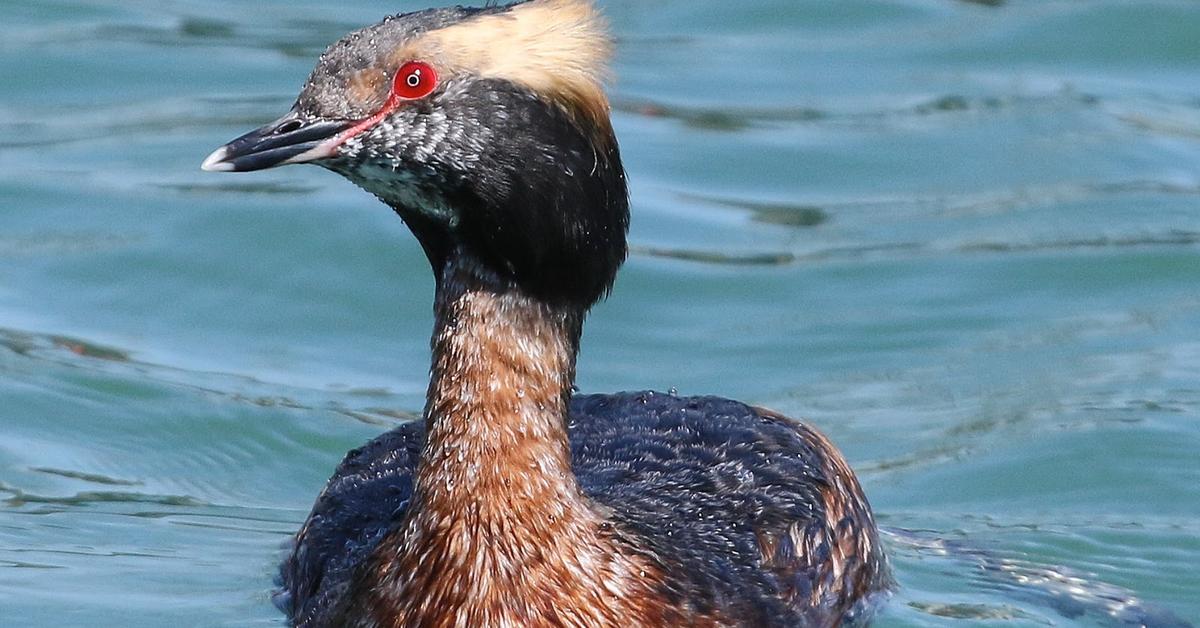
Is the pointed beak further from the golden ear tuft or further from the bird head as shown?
the golden ear tuft

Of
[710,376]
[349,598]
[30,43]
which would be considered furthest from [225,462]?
[30,43]

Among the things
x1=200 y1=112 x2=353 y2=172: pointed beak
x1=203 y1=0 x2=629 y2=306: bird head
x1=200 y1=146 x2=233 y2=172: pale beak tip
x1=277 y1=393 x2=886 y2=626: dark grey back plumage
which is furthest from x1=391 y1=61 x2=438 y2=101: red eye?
x1=277 y1=393 x2=886 y2=626: dark grey back plumage

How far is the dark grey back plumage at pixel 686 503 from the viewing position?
695 centimetres

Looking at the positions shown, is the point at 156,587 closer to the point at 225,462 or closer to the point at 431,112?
the point at 225,462

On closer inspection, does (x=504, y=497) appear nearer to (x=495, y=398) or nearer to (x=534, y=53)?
(x=495, y=398)

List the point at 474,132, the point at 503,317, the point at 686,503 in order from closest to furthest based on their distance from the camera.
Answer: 1. the point at 474,132
2. the point at 503,317
3. the point at 686,503

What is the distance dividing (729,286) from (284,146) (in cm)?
563

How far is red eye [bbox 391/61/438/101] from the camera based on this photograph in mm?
6098

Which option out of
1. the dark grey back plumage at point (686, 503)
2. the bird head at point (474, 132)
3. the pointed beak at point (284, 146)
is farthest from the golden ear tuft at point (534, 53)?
the dark grey back plumage at point (686, 503)

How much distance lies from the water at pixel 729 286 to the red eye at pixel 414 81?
2733mm

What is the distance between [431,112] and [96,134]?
7346mm

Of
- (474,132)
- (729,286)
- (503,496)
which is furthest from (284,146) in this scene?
(729,286)

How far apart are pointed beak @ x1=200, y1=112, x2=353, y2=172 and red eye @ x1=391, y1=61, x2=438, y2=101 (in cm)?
16

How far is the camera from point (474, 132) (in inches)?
239
